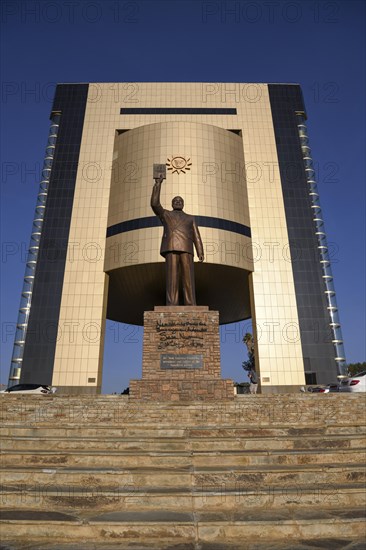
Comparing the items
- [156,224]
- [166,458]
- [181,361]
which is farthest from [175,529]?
[156,224]

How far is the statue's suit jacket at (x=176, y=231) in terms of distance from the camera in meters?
14.8

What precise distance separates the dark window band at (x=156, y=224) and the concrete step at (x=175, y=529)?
95.1 feet

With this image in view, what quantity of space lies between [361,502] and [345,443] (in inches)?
72.6

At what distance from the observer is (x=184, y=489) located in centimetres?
476

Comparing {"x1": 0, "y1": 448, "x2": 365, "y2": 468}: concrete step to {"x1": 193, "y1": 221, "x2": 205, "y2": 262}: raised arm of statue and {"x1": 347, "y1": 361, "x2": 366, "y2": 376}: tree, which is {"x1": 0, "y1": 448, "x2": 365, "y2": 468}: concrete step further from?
{"x1": 347, "y1": 361, "x2": 366, "y2": 376}: tree

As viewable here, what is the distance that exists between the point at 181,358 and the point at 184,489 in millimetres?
9054

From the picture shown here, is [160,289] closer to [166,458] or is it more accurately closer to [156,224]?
[156,224]

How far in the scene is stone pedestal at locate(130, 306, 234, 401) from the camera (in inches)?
513

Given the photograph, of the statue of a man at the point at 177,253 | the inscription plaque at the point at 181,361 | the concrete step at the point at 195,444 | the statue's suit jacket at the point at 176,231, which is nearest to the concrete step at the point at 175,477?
the concrete step at the point at 195,444

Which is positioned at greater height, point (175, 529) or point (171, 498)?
point (171, 498)

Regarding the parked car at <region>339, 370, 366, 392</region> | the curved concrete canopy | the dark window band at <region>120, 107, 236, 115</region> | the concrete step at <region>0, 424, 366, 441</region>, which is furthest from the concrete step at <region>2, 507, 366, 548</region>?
the dark window band at <region>120, 107, 236, 115</region>

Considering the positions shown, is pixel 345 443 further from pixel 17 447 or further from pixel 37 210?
pixel 37 210

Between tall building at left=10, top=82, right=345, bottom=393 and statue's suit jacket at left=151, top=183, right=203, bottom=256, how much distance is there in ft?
50.8

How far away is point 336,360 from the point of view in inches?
1195
